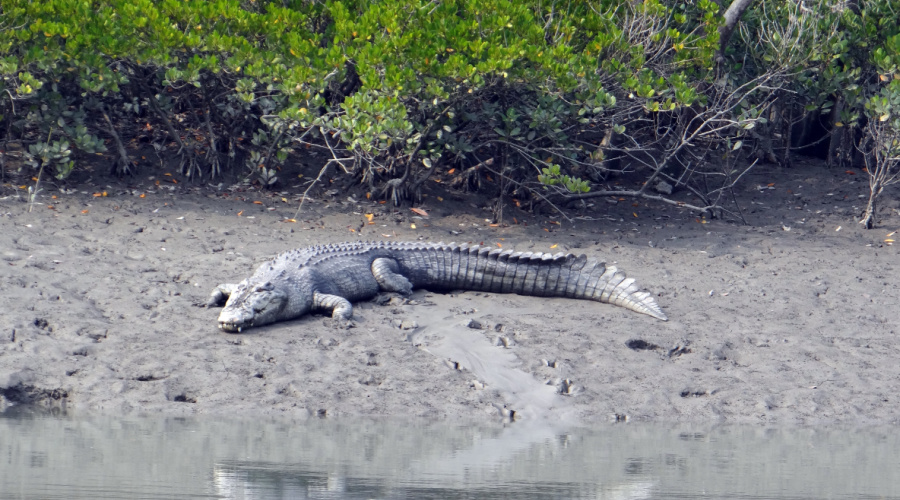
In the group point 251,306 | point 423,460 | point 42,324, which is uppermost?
point 423,460

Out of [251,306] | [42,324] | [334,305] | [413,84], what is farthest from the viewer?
[413,84]

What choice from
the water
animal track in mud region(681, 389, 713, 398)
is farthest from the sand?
the water

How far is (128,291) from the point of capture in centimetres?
700

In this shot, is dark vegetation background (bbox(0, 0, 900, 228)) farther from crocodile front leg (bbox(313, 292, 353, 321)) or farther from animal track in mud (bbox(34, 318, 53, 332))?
animal track in mud (bbox(34, 318, 53, 332))

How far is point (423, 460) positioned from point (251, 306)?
8.04 feet

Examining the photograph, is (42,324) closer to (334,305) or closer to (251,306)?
(251,306)

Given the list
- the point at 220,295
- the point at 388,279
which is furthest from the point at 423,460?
the point at 388,279

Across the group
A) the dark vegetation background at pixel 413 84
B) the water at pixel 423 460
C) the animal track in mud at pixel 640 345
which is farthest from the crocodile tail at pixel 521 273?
the water at pixel 423 460

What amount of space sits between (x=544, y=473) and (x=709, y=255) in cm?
519

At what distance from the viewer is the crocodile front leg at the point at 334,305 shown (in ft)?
22.1

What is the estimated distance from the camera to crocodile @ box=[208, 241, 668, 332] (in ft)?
22.6

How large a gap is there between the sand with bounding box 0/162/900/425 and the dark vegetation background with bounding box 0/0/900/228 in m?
0.48

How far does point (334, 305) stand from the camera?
6.85 metres

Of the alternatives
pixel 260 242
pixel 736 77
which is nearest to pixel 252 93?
pixel 260 242
